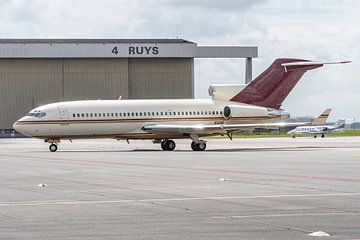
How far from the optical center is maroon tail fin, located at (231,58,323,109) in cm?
5450

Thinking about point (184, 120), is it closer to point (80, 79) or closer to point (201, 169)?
point (201, 169)

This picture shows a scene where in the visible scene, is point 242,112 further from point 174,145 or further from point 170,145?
point 170,145

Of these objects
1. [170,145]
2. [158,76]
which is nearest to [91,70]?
[158,76]

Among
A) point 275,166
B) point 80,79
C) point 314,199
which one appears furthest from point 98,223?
point 80,79

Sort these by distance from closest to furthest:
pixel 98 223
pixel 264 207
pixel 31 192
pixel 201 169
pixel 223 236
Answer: pixel 223 236
pixel 98 223
pixel 264 207
pixel 31 192
pixel 201 169

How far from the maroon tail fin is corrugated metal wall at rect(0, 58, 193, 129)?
5950 centimetres

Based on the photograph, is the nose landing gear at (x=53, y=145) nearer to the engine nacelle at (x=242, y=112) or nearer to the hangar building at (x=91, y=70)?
the engine nacelle at (x=242, y=112)

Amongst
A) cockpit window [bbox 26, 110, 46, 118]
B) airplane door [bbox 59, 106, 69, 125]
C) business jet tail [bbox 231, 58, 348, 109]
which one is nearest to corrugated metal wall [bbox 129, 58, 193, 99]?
business jet tail [bbox 231, 58, 348, 109]

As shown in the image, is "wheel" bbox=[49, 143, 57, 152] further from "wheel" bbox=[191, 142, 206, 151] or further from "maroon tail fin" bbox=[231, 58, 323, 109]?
"maroon tail fin" bbox=[231, 58, 323, 109]

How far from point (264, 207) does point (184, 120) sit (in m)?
37.1

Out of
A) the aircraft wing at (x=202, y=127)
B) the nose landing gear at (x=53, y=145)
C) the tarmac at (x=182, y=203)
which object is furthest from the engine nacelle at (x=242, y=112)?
the tarmac at (x=182, y=203)

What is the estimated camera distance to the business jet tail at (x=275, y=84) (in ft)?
179

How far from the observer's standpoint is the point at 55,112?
51.4m

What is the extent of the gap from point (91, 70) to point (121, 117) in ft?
203
